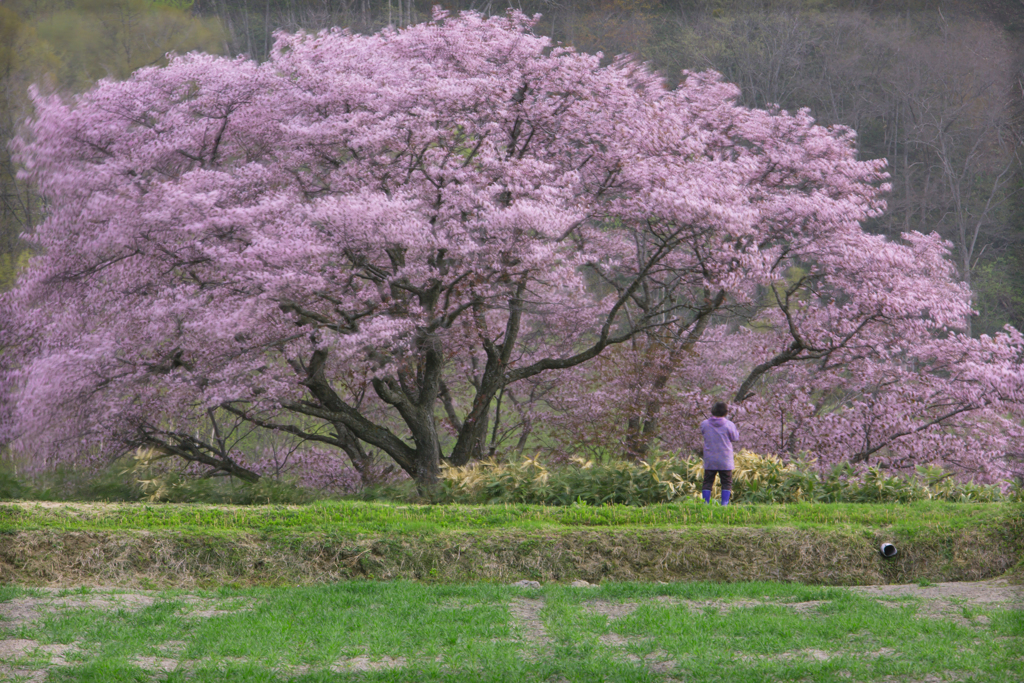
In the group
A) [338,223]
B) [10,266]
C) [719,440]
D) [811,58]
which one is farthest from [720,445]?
[811,58]

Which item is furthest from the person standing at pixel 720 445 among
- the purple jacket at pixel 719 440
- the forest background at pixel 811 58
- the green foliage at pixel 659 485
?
the forest background at pixel 811 58

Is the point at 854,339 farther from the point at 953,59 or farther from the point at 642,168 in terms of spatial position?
the point at 953,59

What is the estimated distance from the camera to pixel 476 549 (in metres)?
6.70

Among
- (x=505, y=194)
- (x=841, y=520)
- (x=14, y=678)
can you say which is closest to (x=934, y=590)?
(x=841, y=520)

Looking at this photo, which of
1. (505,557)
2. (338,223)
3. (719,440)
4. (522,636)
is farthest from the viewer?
(338,223)

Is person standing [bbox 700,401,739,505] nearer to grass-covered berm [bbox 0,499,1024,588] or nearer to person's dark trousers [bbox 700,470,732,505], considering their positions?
person's dark trousers [bbox 700,470,732,505]

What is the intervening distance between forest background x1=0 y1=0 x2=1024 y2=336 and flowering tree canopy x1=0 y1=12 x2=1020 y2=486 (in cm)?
78

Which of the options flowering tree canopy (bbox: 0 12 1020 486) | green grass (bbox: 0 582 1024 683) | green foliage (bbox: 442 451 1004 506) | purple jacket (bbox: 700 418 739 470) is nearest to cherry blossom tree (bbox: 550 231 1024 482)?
flowering tree canopy (bbox: 0 12 1020 486)

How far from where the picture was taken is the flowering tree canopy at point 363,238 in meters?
9.07

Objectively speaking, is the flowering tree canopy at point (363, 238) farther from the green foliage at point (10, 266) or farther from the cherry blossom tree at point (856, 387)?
the green foliage at point (10, 266)

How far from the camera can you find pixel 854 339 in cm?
1205

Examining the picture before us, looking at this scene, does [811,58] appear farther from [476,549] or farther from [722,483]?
[476,549]

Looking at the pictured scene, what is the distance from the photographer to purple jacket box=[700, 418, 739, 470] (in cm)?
792

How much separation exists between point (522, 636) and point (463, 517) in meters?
2.42
